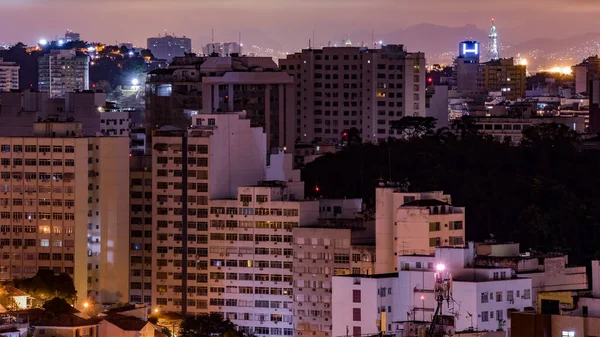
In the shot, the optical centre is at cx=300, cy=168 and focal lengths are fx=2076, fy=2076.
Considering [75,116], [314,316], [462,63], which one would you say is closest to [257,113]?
[75,116]

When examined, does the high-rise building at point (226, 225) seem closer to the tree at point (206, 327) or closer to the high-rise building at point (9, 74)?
the tree at point (206, 327)

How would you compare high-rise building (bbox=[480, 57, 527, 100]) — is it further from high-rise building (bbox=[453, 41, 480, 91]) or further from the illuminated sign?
the illuminated sign

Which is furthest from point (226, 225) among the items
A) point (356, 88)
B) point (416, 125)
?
point (356, 88)

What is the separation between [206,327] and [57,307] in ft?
11.8

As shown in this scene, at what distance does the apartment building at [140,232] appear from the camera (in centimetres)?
5634

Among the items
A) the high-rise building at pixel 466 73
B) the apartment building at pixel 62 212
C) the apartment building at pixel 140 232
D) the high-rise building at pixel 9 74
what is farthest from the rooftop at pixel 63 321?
the high-rise building at pixel 466 73

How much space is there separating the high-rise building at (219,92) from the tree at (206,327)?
2568 centimetres

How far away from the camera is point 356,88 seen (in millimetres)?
94438

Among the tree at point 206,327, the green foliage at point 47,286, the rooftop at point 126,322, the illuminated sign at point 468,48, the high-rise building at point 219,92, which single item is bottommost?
the tree at point 206,327

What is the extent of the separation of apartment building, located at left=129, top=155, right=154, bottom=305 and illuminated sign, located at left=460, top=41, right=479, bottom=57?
9576 cm

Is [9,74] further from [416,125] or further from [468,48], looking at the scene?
[416,125]

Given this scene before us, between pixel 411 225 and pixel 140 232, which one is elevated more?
pixel 411 225

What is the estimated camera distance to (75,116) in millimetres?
81688

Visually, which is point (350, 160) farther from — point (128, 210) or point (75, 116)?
point (75, 116)
